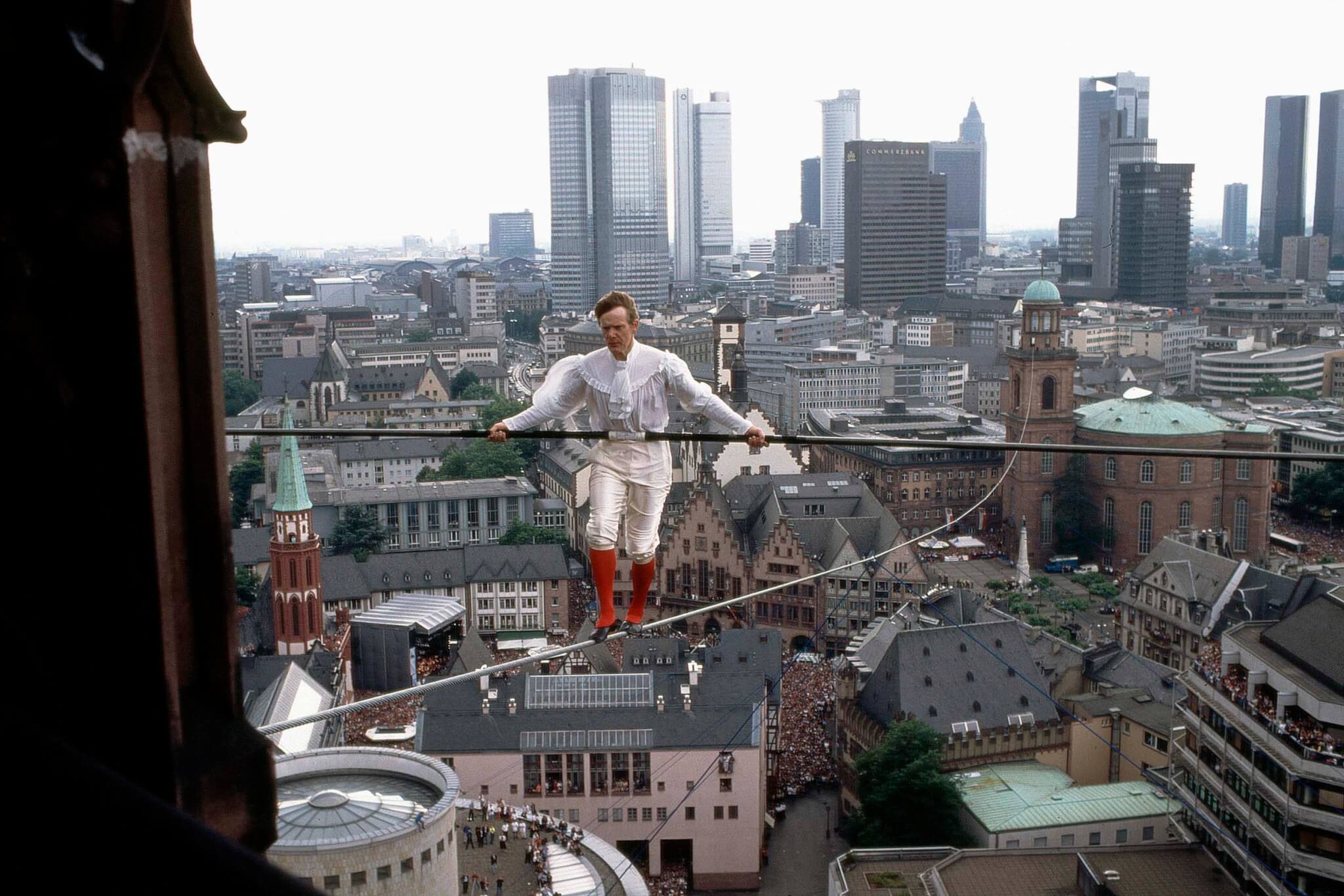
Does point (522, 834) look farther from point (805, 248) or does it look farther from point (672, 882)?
point (805, 248)

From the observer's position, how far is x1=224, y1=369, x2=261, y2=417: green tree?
57.7 metres

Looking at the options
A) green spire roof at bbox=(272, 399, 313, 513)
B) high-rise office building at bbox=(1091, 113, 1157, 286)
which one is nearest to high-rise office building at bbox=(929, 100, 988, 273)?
high-rise office building at bbox=(1091, 113, 1157, 286)

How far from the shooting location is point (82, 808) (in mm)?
909

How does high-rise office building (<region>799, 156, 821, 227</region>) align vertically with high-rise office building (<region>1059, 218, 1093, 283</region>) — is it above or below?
above

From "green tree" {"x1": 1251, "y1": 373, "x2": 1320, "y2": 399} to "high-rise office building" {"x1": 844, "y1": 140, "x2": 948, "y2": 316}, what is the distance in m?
27.8

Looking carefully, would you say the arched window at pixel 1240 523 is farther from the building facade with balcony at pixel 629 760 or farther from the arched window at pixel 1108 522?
the building facade with balcony at pixel 629 760

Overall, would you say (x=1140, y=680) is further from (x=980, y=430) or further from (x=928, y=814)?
(x=980, y=430)

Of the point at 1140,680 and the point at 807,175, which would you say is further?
the point at 807,175

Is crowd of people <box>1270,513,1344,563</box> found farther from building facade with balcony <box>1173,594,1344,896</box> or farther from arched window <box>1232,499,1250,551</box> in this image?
building facade with balcony <box>1173,594,1344,896</box>

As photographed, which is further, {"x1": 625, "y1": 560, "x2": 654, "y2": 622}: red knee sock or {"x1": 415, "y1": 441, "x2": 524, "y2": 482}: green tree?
{"x1": 415, "y1": 441, "x2": 524, "y2": 482}: green tree

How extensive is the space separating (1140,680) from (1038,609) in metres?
7.54

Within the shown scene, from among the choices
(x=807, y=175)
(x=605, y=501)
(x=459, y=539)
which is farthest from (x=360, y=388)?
(x=807, y=175)

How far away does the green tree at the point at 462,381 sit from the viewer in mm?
54469

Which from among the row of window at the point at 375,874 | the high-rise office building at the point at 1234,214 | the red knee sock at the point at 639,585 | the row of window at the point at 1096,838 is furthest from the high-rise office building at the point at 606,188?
the high-rise office building at the point at 1234,214
